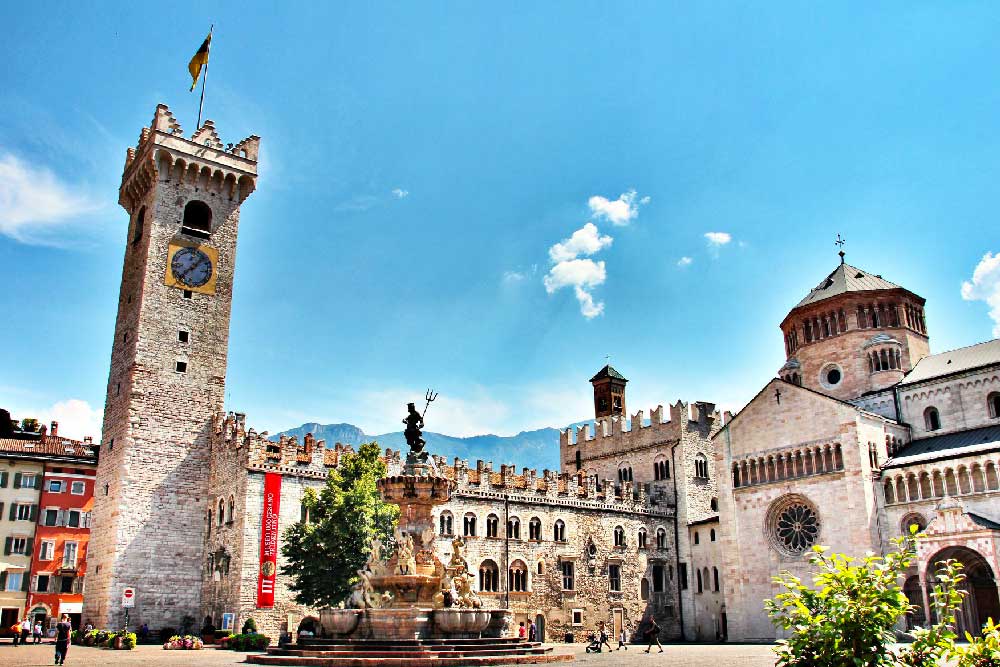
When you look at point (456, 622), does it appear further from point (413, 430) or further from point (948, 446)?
point (948, 446)

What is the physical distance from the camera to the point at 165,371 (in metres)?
47.2

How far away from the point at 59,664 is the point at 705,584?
45.0 meters

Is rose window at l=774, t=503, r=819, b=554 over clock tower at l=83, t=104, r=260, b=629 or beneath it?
beneath

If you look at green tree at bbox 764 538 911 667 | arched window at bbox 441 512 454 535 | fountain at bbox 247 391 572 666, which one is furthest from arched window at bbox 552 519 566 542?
Result: green tree at bbox 764 538 911 667

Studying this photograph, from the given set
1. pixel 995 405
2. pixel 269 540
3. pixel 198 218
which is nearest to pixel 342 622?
pixel 269 540

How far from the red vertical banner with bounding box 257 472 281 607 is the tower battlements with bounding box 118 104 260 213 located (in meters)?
20.2

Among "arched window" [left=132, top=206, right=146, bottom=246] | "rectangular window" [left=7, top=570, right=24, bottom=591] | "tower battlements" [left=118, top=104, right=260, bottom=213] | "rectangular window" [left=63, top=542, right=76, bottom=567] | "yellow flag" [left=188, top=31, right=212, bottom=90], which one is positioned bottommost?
"rectangular window" [left=7, top=570, right=24, bottom=591]

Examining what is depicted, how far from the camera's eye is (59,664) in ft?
75.9

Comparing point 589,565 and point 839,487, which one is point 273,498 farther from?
point 839,487

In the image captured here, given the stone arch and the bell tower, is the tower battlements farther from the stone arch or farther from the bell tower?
the stone arch

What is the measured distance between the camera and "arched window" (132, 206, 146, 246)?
5135 cm

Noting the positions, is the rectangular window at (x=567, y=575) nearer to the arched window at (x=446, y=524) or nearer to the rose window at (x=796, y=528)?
the arched window at (x=446, y=524)

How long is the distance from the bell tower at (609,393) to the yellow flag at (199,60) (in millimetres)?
39220

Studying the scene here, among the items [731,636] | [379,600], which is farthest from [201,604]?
[731,636]
